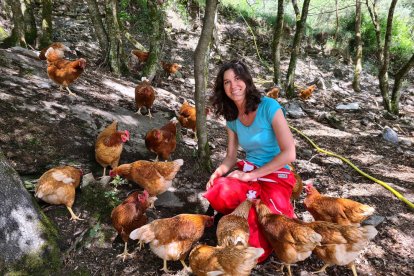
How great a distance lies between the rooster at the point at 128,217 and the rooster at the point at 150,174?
0.45 meters

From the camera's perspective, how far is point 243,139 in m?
3.36

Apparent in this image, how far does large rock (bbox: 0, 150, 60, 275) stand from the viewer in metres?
2.42

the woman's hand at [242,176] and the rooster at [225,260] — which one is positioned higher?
the woman's hand at [242,176]

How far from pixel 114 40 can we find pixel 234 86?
5098 mm

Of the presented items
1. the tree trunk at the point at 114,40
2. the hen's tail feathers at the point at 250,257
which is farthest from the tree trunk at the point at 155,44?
the hen's tail feathers at the point at 250,257

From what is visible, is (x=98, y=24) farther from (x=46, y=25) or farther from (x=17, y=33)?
(x=17, y=33)

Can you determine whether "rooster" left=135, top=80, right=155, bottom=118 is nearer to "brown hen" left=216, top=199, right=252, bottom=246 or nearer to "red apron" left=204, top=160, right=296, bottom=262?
"red apron" left=204, top=160, right=296, bottom=262

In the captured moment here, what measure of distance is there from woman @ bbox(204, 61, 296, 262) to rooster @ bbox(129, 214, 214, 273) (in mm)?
428

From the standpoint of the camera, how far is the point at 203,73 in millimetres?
3881

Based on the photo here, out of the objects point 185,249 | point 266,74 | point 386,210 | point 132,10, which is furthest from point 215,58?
point 185,249

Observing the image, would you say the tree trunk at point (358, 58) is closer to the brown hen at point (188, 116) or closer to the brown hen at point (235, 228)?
the brown hen at point (188, 116)

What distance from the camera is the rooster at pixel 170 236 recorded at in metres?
2.80

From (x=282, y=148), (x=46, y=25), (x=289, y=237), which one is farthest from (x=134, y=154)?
(x=46, y=25)

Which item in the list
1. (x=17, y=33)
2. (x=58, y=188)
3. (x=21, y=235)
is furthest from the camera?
(x=17, y=33)
